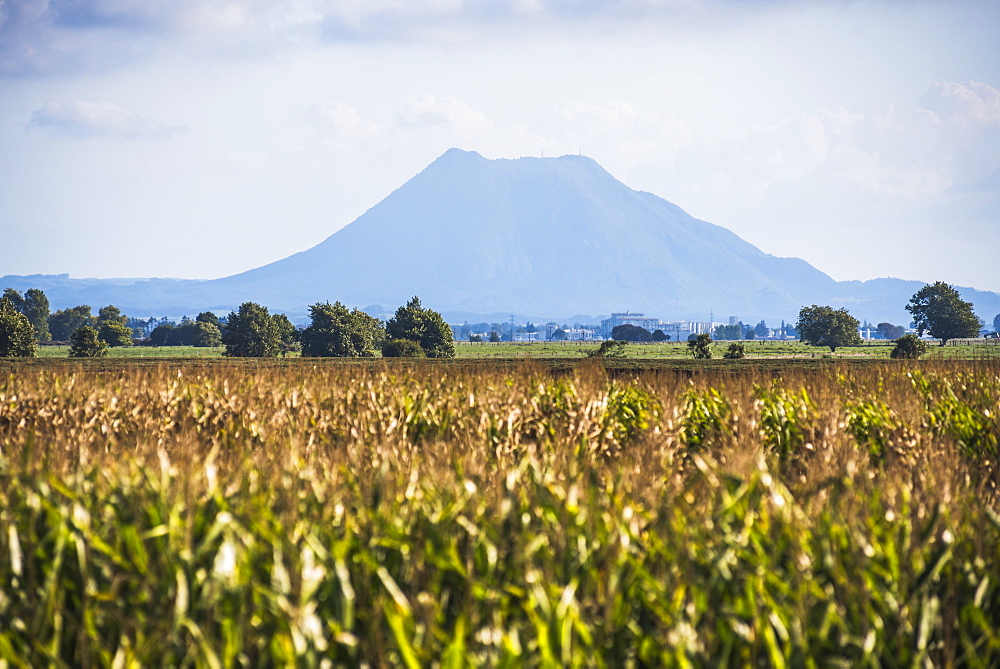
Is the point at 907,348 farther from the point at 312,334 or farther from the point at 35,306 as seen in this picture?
the point at 35,306

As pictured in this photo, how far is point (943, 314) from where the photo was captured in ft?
421

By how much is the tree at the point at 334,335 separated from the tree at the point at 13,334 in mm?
21749

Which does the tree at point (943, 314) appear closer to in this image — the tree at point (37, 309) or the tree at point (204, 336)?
the tree at point (204, 336)

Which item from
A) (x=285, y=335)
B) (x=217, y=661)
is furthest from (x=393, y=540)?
(x=285, y=335)

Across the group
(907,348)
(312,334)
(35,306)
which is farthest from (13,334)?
(35,306)

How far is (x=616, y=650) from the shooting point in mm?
4637

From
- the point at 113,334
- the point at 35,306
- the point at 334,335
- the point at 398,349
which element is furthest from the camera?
the point at 35,306

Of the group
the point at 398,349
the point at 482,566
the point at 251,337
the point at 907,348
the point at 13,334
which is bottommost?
the point at 482,566

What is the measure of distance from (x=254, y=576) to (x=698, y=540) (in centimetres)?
260

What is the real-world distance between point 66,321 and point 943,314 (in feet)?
492

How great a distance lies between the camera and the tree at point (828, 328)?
12006 centimetres

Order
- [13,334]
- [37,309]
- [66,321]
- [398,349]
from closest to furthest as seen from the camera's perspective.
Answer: [398,349] → [13,334] → [37,309] → [66,321]

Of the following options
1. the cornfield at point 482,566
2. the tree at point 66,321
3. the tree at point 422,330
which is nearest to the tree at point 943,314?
the tree at point 422,330

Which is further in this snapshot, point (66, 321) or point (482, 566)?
point (66, 321)
